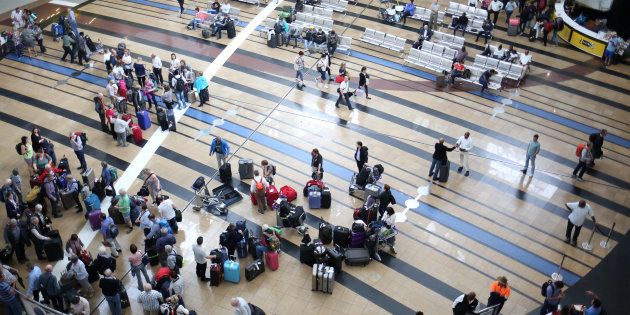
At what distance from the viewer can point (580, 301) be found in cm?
1292

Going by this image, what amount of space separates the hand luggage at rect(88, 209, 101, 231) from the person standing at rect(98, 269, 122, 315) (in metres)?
2.95

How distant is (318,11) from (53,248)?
15059mm

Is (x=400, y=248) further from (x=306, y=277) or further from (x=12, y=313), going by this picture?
(x=12, y=313)

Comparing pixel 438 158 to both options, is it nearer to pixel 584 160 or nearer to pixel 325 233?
pixel 584 160

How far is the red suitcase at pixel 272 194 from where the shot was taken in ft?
51.3

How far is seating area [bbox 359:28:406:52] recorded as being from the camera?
23.2 m

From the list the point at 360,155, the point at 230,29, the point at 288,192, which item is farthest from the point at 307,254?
the point at 230,29

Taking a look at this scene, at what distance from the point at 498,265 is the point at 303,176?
5733 mm

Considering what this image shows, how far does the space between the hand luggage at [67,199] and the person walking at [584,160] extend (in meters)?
13.4

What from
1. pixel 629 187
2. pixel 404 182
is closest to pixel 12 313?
pixel 404 182

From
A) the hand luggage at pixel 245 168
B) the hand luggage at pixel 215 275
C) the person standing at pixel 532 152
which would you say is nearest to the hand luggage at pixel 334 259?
the hand luggage at pixel 215 275

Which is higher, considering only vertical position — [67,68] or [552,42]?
[552,42]

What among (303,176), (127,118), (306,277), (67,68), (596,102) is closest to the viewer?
(306,277)

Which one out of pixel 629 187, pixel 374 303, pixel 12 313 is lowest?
pixel 12 313
